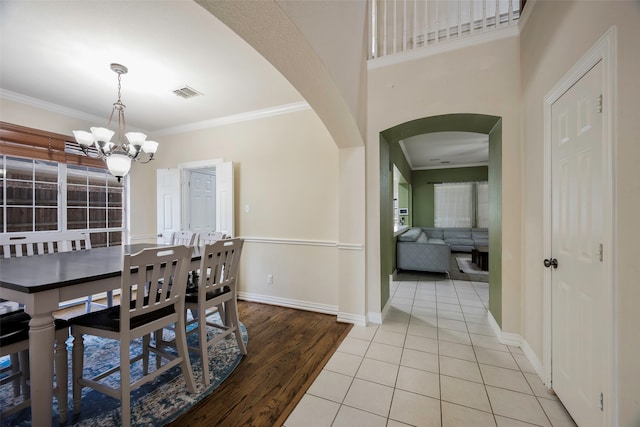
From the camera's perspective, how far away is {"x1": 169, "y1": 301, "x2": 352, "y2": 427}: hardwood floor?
1547mm

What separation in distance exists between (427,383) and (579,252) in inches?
51.0

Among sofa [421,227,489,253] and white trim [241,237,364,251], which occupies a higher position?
white trim [241,237,364,251]

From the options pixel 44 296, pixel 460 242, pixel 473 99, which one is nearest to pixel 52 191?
pixel 44 296

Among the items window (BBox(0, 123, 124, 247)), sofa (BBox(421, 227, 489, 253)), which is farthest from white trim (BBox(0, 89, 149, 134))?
sofa (BBox(421, 227, 489, 253))

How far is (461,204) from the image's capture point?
787 centimetres

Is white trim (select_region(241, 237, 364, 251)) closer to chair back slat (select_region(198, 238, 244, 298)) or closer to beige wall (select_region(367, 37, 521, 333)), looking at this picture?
beige wall (select_region(367, 37, 521, 333))

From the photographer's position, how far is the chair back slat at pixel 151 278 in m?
1.40

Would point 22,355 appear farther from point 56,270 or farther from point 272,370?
point 272,370

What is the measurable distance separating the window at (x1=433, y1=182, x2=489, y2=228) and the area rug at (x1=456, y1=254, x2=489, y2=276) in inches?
47.5

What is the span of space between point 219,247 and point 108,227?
11.0ft

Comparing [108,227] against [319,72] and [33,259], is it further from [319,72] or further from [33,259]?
[319,72]

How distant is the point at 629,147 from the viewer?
1.05 m

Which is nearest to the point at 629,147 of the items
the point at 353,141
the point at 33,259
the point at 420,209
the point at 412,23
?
the point at 353,141

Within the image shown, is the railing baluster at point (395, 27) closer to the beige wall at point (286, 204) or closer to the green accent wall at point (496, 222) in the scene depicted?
the beige wall at point (286, 204)
